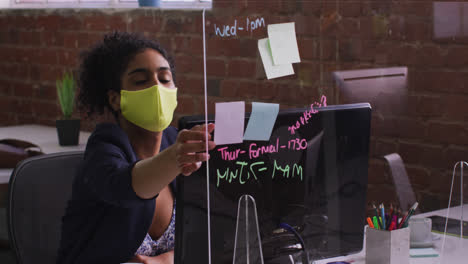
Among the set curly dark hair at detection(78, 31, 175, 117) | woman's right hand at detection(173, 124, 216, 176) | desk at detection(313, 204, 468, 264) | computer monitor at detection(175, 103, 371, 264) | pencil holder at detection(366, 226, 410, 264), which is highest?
curly dark hair at detection(78, 31, 175, 117)

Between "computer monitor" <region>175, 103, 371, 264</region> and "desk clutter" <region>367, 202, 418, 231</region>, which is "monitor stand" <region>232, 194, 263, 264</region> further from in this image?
"desk clutter" <region>367, 202, 418, 231</region>

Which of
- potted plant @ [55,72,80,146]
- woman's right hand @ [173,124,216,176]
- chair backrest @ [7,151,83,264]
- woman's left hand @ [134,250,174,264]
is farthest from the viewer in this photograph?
potted plant @ [55,72,80,146]

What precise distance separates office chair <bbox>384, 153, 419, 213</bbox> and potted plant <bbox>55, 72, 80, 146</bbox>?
161 centimetres

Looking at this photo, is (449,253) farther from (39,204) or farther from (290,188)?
(39,204)

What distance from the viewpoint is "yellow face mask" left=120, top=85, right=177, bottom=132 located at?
126 cm

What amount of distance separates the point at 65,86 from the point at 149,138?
187 centimetres

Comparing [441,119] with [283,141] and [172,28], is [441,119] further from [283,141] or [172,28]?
[172,28]

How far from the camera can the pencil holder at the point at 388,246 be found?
124cm

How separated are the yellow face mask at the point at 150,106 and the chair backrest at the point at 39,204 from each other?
1.24 feet

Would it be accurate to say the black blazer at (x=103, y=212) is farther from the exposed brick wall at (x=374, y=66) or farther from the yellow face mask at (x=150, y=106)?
the exposed brick wall at (x=374, y=66)

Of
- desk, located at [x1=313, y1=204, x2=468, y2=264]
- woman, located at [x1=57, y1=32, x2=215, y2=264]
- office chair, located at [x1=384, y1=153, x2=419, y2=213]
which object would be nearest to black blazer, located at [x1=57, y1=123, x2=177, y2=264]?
woman, located at [x1=57, y1=32, x2=215, y2=264]

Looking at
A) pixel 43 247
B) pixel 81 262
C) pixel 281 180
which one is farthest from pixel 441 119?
pixel 43 247

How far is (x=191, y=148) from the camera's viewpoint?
3.29 ft

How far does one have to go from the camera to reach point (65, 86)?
10.3 ft
